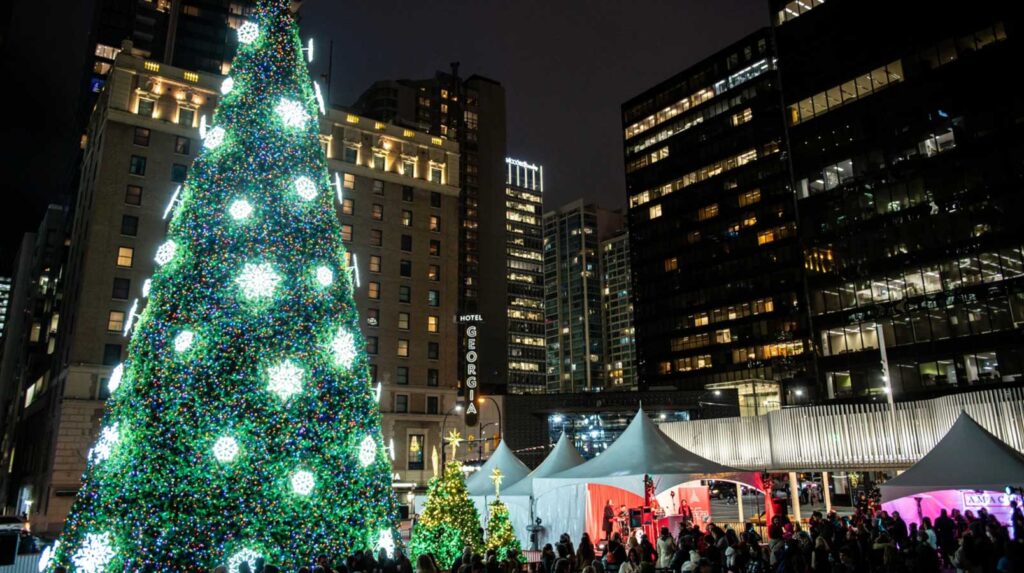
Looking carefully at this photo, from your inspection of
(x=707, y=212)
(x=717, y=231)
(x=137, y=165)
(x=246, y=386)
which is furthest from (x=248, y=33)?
(x=707, y=212)

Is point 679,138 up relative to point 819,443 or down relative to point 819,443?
up

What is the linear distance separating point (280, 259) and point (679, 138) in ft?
316

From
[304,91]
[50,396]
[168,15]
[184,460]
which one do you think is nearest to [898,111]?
[304,91]

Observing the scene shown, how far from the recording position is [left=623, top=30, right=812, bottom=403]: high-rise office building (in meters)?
90.4

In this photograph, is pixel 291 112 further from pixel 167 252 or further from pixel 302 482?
pixel 302 482

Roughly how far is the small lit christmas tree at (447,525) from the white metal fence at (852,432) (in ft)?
46.1

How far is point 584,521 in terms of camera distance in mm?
23281

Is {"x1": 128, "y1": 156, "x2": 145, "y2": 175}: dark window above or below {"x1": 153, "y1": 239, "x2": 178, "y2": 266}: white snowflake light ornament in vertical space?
above

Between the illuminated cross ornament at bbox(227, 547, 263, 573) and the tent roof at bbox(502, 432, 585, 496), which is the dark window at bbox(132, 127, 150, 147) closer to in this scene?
the tent roof at bbox(502, 432, 585, 496)

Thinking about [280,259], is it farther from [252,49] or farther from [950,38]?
[950,38]

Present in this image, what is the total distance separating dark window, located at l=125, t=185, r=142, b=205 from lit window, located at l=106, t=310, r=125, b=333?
29.1 ft

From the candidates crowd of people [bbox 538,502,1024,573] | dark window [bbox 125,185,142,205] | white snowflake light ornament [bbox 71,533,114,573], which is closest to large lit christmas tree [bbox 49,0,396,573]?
white snowflake light ornament [bbox 71,533,114,573]

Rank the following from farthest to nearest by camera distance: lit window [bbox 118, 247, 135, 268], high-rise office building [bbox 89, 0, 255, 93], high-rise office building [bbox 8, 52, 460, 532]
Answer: high-rise office building [bbox 89, 0, 255, 93], lit window [bbox 118, 247, 135, 268], high-rise office building [bbox 8, 52, 460, 532]

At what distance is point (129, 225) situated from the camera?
5281 centimetres
